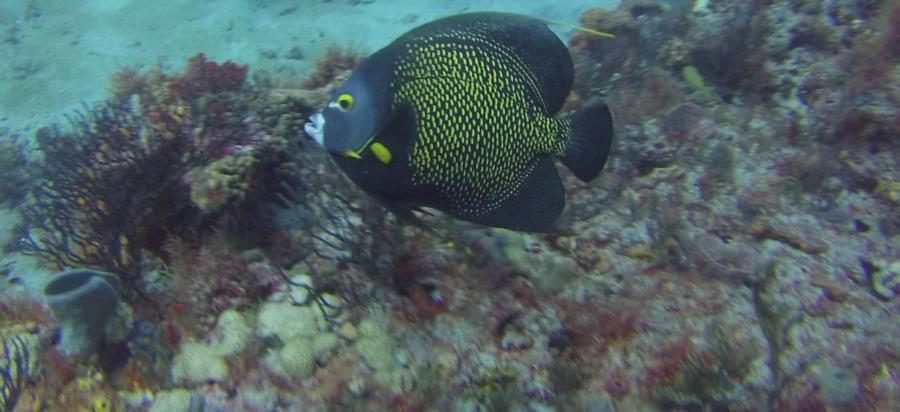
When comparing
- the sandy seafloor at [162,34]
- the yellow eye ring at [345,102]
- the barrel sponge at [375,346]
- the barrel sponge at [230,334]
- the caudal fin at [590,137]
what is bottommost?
the sandy seafloor at [162,34]

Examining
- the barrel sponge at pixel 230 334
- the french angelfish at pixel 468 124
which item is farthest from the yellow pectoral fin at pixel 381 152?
the barrel sponge at pixel 230 334

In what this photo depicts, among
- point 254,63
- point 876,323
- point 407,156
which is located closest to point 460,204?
point 407,156

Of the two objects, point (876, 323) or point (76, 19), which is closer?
point (876, 323)

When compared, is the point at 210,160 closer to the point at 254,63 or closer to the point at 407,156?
the point at 407,156

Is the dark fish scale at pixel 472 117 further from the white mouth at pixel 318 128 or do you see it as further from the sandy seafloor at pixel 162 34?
the sandy seafloor at pixel 162 34

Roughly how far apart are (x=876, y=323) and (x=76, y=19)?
11.9 meters

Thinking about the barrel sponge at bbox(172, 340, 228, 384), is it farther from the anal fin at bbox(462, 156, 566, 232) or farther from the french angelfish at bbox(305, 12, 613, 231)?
the anal fin at bbox(462, 156, 566, 232)

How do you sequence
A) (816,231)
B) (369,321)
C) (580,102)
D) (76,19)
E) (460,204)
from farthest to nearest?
(76,19) < (580,102) < (816,231) < (369,321) < (460,204)

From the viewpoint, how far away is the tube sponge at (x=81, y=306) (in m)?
2.46

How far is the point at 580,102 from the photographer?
4.48 meters

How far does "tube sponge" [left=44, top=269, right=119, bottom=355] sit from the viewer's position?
2.46 metres

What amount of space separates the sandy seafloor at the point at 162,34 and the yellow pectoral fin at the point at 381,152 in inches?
228

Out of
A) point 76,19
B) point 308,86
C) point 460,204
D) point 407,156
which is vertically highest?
point 407,156

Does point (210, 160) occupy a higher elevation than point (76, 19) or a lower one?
higher
